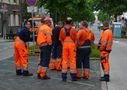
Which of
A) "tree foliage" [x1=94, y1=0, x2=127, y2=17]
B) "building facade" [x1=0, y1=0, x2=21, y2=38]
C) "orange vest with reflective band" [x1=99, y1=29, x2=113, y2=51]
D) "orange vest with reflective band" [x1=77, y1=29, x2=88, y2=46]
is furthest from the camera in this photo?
"tree foliage" [x1=94, y1=0, x2=127, y2=17]

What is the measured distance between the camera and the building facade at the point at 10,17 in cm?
6209

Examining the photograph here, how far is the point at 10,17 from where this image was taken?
66.8 m

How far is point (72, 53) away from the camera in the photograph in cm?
1348

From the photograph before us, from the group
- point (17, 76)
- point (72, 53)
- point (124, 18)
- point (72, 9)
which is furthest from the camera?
point (124, 18)

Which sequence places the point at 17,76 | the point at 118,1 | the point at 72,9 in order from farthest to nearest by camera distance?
the point at 118,1 → the point at 72,9 → the point at 17,76

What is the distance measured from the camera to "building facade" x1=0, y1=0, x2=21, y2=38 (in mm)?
62094

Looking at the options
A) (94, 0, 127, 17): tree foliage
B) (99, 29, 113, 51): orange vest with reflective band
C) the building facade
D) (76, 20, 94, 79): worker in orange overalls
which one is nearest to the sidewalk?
(76, 20, 94, 79): worker in orange overalls

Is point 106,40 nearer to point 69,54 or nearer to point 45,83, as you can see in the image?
point 69,54

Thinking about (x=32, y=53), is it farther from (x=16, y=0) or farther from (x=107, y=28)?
(x=16, y=0)

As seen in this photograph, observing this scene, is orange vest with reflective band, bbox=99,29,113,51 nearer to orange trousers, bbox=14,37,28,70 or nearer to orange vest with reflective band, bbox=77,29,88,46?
orange vest with reflective band, bbox=77,29,88,46

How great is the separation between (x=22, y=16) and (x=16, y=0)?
3.47 meters

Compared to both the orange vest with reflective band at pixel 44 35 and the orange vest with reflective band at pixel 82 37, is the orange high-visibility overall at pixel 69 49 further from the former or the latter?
the orange vest with reflective band at pixel 44 35

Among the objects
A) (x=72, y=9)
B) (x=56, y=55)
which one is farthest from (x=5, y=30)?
(x=56, y=55)

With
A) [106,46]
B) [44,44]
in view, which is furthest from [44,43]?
[106,46]
